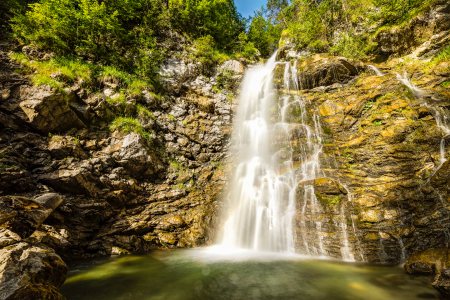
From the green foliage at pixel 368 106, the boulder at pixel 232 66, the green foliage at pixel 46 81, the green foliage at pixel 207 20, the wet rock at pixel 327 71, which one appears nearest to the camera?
the green foliage at pixel 46 81

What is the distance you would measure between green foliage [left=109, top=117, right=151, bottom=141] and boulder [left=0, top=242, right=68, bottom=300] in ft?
21.6

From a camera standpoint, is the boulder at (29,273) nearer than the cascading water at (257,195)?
Yes

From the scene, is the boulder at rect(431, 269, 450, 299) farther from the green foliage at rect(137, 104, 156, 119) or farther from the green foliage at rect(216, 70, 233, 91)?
the green foliage at rect(216, 70, 233, 91)

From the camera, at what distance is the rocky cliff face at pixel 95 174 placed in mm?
6801

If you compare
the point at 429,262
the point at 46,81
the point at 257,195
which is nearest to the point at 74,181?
the point at 46,81

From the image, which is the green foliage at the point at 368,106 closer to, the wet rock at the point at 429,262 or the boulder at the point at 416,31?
the boulder at the point at 416,31

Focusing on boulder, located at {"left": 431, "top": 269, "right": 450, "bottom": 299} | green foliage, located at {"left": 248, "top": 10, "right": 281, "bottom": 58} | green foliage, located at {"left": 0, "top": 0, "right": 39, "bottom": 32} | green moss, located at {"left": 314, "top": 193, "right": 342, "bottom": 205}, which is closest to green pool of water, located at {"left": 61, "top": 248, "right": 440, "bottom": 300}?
boulder, located at {"left": 431, "top": 269, "right": 450, "bottom": 299}

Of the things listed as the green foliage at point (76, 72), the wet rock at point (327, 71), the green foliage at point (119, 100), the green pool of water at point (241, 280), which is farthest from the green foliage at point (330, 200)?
the green foliage at point (76, 72)

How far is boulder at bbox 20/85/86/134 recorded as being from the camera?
766cm

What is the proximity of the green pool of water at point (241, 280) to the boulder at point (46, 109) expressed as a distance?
5.85m

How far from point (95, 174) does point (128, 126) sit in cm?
293

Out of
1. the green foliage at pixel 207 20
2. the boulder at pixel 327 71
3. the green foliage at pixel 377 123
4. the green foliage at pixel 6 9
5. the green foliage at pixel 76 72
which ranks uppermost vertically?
the green foliage at pixel 207 20

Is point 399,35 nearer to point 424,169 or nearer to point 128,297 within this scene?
point 424,169

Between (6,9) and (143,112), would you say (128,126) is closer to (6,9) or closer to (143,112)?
(143,112)
